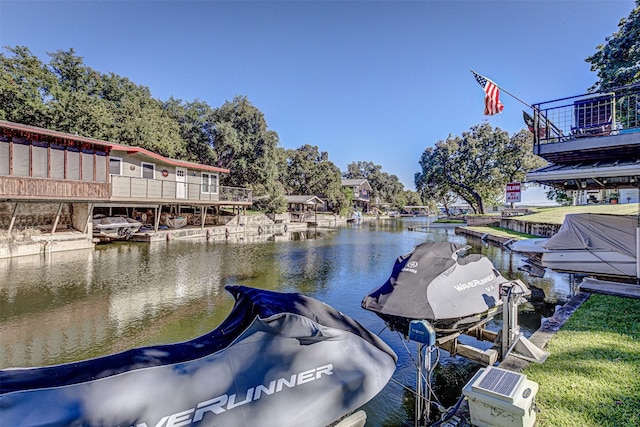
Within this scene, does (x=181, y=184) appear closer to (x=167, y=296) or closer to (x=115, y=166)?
(x=115, y=166)

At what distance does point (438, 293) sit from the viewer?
14.6 feet

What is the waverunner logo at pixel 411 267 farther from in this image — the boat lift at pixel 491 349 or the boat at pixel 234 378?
the boat at pixel 234 378

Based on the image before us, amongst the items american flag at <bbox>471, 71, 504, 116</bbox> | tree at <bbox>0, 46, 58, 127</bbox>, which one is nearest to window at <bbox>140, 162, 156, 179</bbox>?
tree at <bbox>0, 46, 58, 127</bbox>

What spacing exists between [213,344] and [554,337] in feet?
14.6

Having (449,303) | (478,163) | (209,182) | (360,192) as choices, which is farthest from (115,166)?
(360,192)

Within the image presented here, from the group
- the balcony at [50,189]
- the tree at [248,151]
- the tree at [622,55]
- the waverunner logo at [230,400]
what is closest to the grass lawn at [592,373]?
the waverunner logo at [230,400]

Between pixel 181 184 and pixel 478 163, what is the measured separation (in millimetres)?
30392

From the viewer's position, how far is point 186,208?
26.8m

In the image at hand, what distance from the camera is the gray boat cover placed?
680 centimetres

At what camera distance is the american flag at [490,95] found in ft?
34.2

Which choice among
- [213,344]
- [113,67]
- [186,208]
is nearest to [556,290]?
[213,344]

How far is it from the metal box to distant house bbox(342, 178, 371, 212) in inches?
2134

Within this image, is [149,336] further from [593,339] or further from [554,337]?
[593,339]

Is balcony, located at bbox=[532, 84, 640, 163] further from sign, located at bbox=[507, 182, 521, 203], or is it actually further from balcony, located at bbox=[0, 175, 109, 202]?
balcony, located at bbox=[0, 175, 109, 202]
